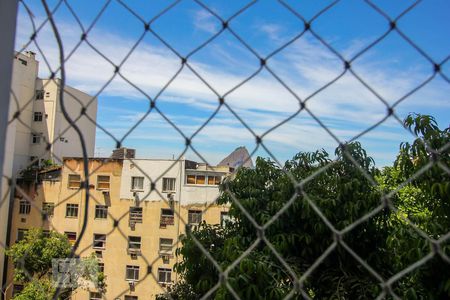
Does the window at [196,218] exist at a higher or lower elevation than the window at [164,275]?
higher

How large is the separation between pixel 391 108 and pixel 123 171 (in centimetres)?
764

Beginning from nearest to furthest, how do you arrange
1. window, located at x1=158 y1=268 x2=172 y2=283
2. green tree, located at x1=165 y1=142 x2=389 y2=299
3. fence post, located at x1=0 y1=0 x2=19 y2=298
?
fence post, located at x1=0 y1=0 x2=19 y2=298
green tree, located at x1=165 y1=142 x2=389 y2=299
window, located at x1=158 y1=268 x2=172 y2=283

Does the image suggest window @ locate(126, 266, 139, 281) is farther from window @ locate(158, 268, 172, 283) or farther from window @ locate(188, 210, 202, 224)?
window @ locate(188, 210, 202, 224)

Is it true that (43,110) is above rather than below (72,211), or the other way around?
below

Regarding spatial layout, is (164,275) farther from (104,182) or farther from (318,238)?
(318,238)

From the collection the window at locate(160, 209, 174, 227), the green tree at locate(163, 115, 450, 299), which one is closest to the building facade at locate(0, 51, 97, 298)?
the green tree at locate(163, 115, 450, 299)

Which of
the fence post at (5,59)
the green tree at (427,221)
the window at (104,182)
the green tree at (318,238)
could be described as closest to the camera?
Result: the fence post at (5,59)

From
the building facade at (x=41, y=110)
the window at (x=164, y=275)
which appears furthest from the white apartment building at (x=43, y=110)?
the window at (x=164, y=275)

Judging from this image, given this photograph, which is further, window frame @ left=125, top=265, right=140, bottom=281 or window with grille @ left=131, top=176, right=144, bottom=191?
window frame @ left=125, top=265, right=140, bottom=281

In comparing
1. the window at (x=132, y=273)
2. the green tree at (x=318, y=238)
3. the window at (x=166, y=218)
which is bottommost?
the window at (x=132, y=273)

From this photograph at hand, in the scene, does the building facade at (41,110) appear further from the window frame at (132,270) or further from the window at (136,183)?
the window frame at (132,270)

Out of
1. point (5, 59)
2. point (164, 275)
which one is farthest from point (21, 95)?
point (164, 275)

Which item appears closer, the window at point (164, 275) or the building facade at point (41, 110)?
the building facade at point (41, 110)

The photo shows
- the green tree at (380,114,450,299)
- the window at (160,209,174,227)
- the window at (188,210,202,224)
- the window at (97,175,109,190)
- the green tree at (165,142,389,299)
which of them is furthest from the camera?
the window at (160,209,174,227)
